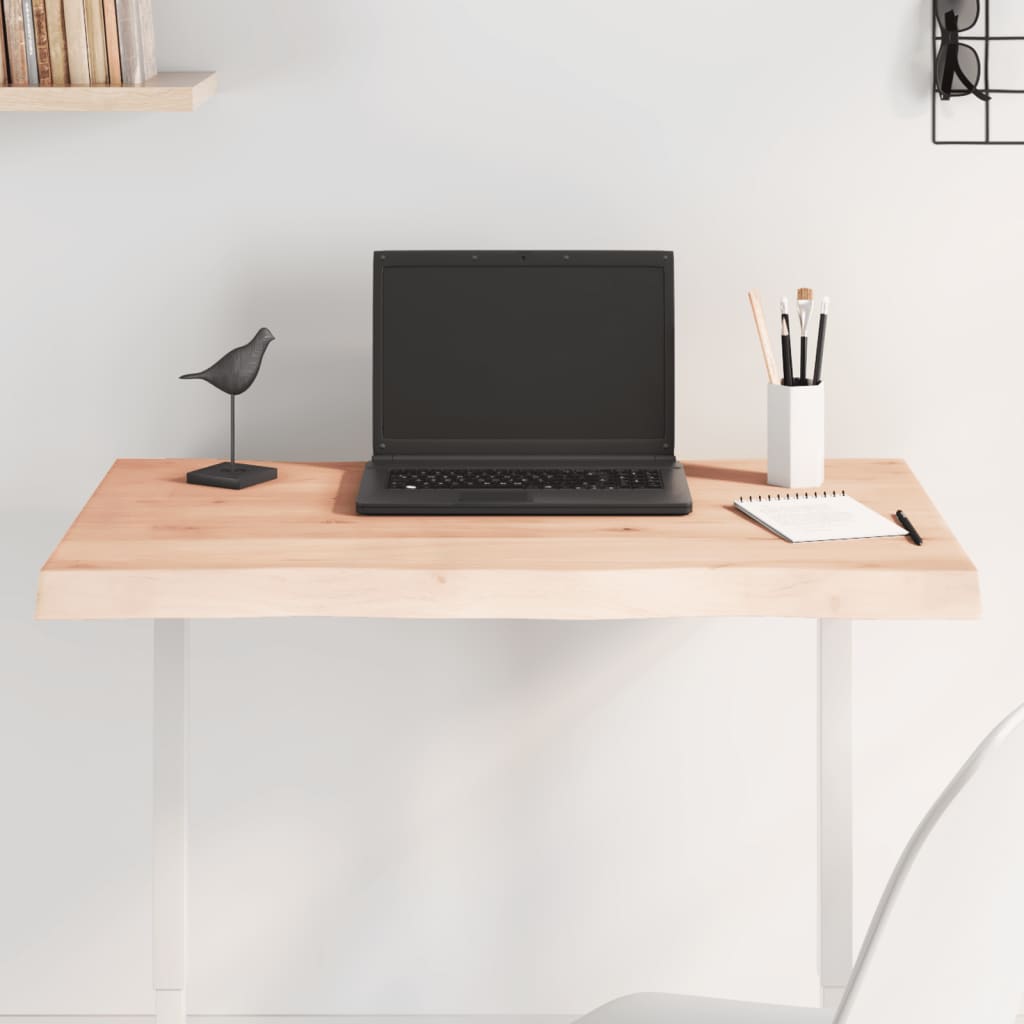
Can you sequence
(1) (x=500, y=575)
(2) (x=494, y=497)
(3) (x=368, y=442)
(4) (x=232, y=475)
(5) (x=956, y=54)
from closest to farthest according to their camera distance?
(1) (x=500, y=575), (2) (x=494, y=497), (4) (x=232, y=475), (5) (x=956, y=54), (3) (x=368, y=442)

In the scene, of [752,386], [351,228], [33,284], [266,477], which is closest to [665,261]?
[752,386]

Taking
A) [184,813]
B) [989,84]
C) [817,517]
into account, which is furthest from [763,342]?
[184,813]

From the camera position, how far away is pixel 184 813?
1800 mm

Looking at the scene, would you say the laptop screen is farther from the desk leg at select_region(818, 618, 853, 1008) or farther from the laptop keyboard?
the desk leg at select_region(818, 618, 853, 1008)

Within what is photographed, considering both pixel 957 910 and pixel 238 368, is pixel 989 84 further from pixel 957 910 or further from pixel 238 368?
pixel 957 910

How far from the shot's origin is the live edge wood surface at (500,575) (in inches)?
54.9

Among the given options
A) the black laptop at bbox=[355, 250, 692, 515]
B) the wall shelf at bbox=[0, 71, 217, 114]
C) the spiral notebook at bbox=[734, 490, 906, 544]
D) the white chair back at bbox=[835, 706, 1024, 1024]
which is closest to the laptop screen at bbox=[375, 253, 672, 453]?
the black laptop at bbox=[355, 250, 692, 515]

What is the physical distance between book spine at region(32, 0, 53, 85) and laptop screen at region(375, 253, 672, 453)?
1.53 ft

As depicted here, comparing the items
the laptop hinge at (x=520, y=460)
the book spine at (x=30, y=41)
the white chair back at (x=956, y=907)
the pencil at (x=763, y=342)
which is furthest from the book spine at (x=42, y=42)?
the white chair back at (x=956, y=907)

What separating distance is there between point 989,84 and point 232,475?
3.71 ft

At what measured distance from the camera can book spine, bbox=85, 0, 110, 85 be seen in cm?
167

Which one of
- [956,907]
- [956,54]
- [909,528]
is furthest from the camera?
[956,54]

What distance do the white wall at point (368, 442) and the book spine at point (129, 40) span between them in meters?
0.17

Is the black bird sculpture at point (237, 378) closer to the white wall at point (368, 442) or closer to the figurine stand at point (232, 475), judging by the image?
the figurine stand at point (232, 475)
